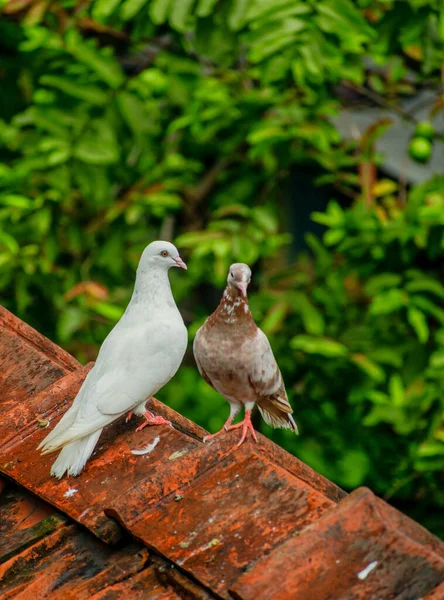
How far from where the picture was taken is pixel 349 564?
2174 mm

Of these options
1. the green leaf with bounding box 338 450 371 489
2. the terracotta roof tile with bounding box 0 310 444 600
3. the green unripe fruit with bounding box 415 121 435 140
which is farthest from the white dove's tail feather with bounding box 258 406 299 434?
the green leaf with bounding box 338 450 371 489

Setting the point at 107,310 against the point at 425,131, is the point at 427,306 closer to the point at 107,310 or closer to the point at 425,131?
the point at 425,131

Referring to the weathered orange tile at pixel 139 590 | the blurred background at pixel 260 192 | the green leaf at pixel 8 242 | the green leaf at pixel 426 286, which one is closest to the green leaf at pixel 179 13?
the blurred background at pixel 260 192

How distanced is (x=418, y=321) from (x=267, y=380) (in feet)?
8.12

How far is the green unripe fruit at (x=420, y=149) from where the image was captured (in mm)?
5914

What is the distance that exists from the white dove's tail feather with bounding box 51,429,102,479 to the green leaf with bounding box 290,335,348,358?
3.00 m

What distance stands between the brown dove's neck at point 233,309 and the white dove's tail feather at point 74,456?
594 millimetres

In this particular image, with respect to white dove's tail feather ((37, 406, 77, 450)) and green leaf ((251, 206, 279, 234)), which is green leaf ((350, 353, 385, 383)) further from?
white dove's tail feather ((37, 406, 77, 450))

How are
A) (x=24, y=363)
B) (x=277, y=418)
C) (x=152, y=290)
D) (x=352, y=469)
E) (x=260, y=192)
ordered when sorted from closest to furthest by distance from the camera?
(x=152, y=290)
(x=24, y=363)
(x=277, y=418)
(x=260, y=192)
(x=352, y=469)

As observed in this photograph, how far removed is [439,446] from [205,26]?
2840 millimetres

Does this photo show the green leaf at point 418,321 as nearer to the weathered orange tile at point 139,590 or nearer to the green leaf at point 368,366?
the green leaf at point 368,366

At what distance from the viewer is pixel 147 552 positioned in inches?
95.8

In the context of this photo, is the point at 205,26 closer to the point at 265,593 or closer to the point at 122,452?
the point at 122,452

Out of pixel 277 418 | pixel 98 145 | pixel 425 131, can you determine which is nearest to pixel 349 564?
pixel 277 418
